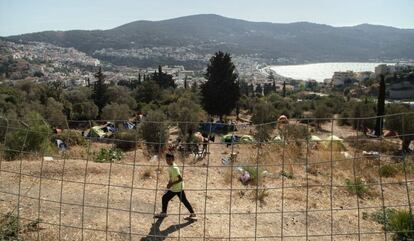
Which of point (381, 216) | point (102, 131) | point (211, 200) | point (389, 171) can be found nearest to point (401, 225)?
point (381, 216)

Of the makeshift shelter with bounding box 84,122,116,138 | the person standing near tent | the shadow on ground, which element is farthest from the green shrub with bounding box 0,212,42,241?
the makeshift shelter with bounding box 84,122,116,138

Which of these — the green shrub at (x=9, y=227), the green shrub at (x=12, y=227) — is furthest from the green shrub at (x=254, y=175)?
the green shrub at (x=9, y=227)

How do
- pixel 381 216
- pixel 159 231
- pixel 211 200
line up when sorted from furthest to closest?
pixel 211 200
pixel 381 216
pixel 159 231

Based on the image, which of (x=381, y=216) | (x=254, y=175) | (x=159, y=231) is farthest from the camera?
Answer: (x=254, y=175)

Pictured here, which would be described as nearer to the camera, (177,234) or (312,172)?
(177,234)

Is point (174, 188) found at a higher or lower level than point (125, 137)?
higher

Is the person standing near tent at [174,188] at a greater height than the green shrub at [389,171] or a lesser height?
greater

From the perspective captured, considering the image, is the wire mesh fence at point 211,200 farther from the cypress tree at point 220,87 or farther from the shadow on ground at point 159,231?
the cypress tree at point 220,87

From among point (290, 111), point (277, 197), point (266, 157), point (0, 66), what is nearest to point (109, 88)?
point (290, 111)

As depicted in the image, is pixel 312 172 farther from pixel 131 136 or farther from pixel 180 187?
pixel 131 136

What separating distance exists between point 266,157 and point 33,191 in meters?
7.02

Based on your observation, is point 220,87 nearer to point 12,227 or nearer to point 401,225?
point 401,225

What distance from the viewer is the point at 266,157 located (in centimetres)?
1329

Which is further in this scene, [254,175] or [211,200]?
[254,175]
